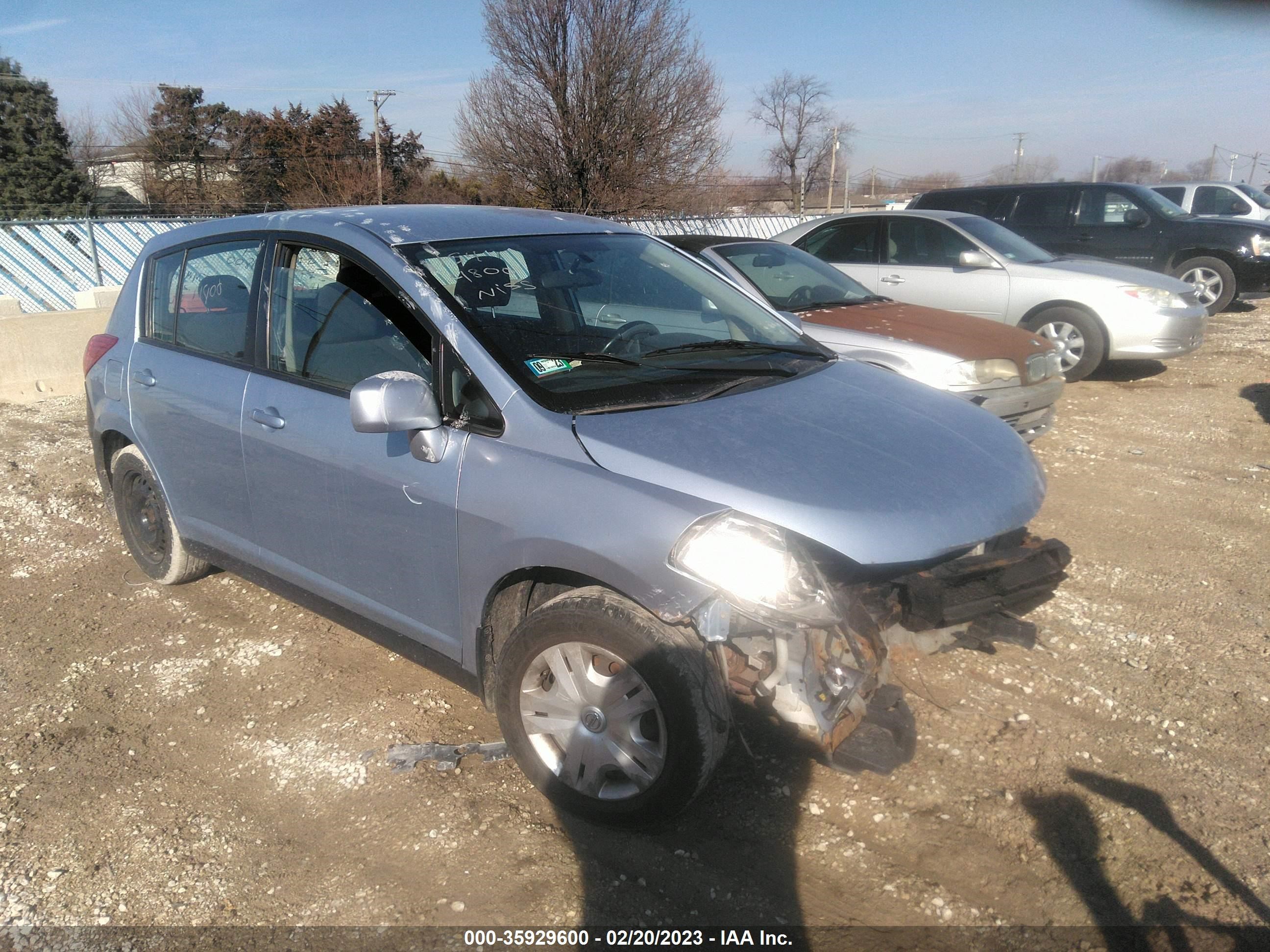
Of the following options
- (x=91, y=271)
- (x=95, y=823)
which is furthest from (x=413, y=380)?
(x=91, y=271)

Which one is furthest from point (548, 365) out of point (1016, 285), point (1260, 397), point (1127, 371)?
point (1127, 371)

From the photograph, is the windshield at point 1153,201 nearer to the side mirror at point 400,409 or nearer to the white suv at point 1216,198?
the white suv at point 1216,198

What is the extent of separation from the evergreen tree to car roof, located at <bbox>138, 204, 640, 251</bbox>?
40497mm

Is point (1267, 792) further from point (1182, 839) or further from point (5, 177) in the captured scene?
point (5, 177)

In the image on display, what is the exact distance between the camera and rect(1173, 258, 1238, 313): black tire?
490 inches

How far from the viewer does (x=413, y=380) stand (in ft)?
9.61

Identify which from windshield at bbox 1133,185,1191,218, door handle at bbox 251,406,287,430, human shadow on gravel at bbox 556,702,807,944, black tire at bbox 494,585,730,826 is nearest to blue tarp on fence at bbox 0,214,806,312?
windshield at bbox 1133,185,1191,218

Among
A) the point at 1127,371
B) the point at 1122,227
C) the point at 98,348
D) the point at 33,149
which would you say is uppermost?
the point at 33,149

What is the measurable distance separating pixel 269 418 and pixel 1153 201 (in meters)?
12.0

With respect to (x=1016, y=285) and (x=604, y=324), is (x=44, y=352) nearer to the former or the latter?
(x=604, y=324)

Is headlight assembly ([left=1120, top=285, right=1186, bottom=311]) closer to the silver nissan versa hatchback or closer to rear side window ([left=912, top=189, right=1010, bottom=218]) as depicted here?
rear side window ([left=912, top=189, right=1010, bottom=218])

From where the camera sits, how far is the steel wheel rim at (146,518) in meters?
4.53

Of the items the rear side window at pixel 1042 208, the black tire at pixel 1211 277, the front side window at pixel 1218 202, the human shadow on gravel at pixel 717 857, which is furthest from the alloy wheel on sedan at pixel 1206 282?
the human shadow on gravel at pixel 717 857

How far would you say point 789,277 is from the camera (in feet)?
24.1
